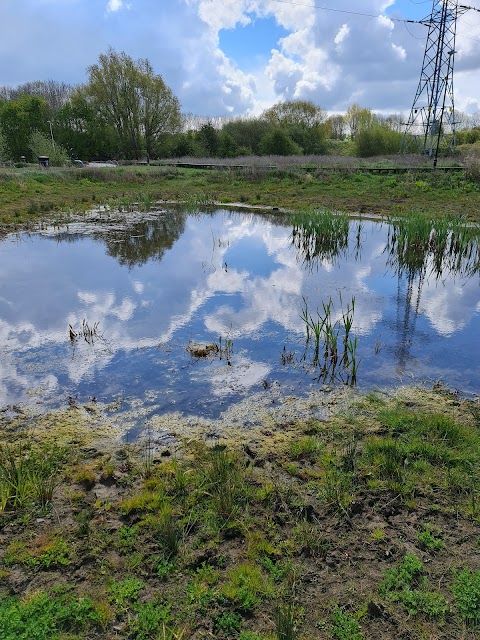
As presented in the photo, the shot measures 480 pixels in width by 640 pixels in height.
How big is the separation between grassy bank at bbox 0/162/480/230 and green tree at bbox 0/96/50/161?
65.8 feet

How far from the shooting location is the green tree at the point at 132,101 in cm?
4550

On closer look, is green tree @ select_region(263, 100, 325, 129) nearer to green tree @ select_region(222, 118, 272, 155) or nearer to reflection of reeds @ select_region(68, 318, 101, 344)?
green tree @ select_region(222, 118, 272, 155)

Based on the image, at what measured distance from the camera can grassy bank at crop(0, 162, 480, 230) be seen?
57.1ft

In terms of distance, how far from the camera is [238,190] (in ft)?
78.4

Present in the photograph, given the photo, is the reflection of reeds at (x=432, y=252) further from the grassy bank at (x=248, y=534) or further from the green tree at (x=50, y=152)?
the green tree at (x=50, y=152)

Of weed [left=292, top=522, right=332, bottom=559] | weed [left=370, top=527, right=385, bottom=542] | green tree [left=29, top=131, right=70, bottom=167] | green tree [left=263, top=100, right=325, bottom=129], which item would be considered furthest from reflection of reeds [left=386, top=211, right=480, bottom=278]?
green tree [left=263, top=100, right=325, bottom=129]

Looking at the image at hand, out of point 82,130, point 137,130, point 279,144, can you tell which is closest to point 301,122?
point 279,144

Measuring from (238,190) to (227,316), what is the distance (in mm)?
17851

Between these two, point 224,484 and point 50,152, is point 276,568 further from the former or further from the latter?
point 50,152

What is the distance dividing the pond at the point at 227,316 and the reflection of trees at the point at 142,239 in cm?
10

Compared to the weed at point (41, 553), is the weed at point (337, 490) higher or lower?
lower

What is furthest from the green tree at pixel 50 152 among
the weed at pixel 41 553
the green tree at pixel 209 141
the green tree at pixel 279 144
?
the weed at pixel 41 553

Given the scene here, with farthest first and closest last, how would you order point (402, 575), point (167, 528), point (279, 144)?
point (279, 144) → point (167, 528) → point (402, 575)

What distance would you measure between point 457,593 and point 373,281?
24.0ft
